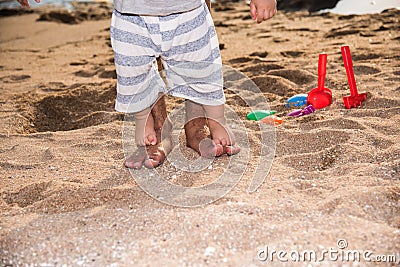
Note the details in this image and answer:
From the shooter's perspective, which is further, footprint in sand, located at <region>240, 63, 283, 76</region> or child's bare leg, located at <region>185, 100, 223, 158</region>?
footprint in sand, located at <region>240, 63, 283, 76</region>

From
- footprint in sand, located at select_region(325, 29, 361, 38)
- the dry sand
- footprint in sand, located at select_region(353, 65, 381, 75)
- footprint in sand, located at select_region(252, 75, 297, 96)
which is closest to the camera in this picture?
the dry sand

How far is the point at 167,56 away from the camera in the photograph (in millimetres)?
2295

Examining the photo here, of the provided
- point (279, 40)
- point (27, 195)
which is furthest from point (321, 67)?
point (279, 40)

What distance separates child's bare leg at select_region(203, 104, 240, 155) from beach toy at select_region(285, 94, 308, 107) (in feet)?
2.31

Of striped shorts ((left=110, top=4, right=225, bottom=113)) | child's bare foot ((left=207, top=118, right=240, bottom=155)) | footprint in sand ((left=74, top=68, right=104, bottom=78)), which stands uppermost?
striped shorts ((left=110, top=4, right=225, bottom=113))

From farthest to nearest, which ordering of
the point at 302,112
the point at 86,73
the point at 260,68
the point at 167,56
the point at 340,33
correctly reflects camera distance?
the point at 340,33 < the point at 86,73 < the point at 260,68 < the point at 302,112 < the point at 167,56

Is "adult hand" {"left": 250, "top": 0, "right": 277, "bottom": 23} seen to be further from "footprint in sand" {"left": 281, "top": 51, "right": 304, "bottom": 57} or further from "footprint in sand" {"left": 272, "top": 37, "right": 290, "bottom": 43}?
"footprint in sand" {"left": 272, "top": 37, "right": 290, "bottom": 43}

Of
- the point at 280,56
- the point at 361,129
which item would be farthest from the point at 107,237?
the point at 280,56

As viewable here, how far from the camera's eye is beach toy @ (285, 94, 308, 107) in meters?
2.94

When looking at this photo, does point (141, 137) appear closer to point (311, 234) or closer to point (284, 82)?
point (311, 234)

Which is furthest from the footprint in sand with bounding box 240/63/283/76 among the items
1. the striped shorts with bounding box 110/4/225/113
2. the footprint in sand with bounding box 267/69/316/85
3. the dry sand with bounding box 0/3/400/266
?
the striped shorts with bounding box 110/4/225/113

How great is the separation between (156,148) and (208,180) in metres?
0.37

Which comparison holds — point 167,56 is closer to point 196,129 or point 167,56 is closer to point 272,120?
point 196,129

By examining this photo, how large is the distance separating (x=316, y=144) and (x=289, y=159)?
21 centimetres
